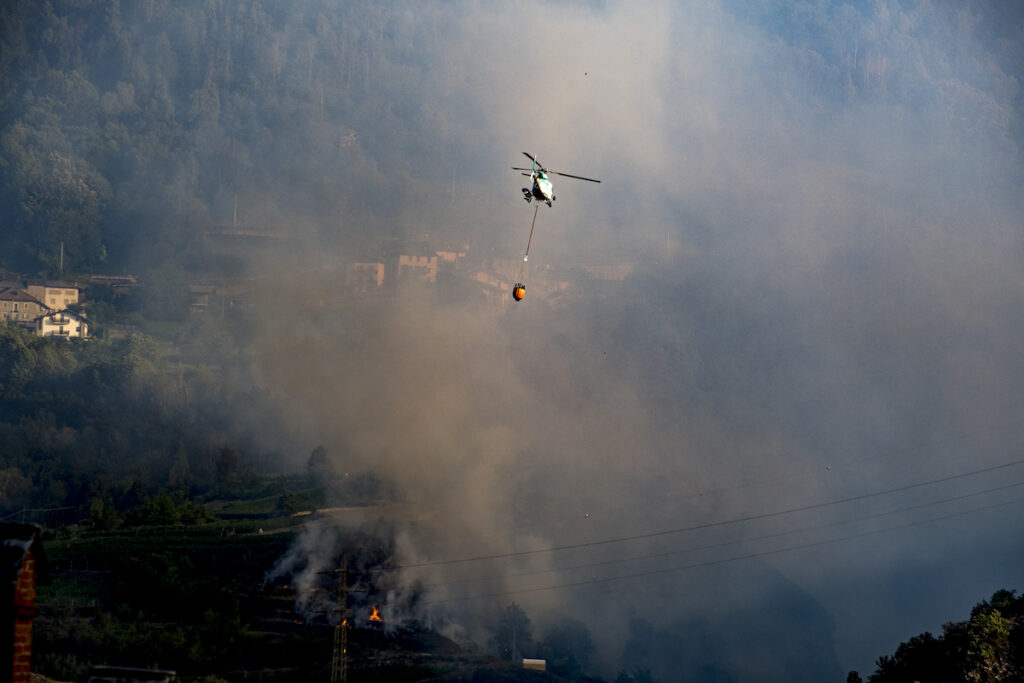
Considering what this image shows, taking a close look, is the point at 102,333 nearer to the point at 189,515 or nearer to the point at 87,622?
the point at 189,515

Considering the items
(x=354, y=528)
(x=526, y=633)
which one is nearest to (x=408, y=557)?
(x=354, y=528)

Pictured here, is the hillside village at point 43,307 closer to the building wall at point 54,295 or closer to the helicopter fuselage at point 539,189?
the building wall at point 54,295

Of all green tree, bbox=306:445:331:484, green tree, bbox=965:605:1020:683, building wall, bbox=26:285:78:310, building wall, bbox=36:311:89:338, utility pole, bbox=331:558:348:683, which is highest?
building wall, bbox=26:285:78:310

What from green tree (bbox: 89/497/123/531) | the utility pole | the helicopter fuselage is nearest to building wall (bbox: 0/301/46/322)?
green tree (bbox: 89/497/123/531)

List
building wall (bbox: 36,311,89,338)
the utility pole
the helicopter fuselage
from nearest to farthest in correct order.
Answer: the helicopter fuselage
the utility pole
building wall (bbox: 36,311,89,338)

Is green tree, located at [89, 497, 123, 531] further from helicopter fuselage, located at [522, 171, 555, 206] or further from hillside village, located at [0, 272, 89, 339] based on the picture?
helicopter fuselage, located at [522, 171, 555, 206]

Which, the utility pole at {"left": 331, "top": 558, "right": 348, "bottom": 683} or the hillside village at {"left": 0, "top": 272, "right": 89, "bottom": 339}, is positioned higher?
the hillside village at {"left": 0, "top": 272, "right": 89, "bottom": 339}

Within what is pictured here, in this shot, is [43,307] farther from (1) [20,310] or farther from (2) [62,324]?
(2) [62,324]

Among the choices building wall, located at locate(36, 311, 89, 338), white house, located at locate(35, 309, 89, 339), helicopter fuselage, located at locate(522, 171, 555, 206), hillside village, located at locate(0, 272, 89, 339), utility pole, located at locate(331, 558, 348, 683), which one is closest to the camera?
helicopter fuselage, located at locate(522, 171, 555, 206)

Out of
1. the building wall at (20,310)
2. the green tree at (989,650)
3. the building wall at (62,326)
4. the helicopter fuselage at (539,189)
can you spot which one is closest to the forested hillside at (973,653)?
the green tree at (989,650)

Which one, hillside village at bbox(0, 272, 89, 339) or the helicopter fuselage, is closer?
the helicopter fuselage

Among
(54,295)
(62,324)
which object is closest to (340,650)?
(62,324)
